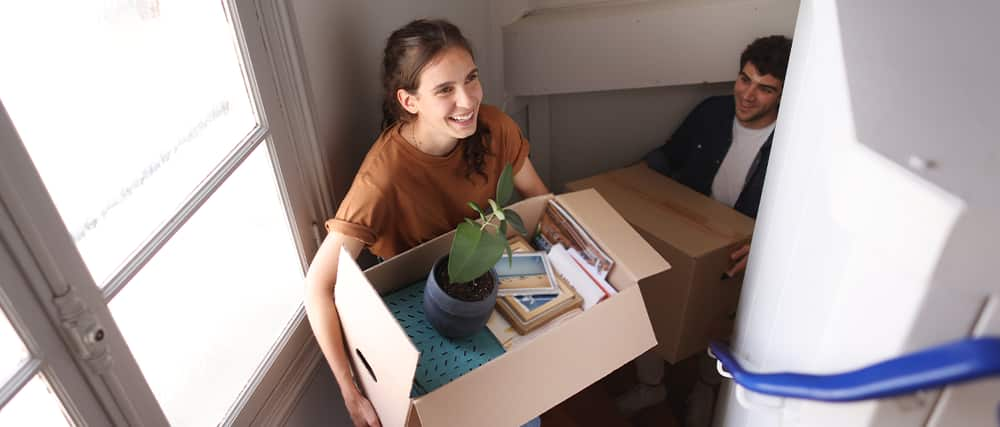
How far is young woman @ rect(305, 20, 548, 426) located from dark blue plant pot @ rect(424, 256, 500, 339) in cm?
22

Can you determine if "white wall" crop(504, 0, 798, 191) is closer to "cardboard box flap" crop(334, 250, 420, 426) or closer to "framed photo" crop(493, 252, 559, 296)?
"framed photo" crop(493, 252, 559, 296)

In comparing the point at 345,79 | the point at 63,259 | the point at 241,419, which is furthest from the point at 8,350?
the point at 345,79

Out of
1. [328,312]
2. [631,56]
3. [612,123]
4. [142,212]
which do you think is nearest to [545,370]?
[328,312]

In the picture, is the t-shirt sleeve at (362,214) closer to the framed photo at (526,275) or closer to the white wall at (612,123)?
the framed photo at (526,275)

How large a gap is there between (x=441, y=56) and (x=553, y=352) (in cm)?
65

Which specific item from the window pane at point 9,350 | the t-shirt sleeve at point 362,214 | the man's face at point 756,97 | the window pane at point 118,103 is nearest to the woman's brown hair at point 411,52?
the t-shirt sleeve at point 362,214

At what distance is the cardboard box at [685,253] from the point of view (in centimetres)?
159

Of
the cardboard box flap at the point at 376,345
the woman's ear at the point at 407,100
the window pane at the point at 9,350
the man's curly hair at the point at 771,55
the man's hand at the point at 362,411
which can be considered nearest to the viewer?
the window pane at the point at 9,350

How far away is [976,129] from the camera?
510 mm

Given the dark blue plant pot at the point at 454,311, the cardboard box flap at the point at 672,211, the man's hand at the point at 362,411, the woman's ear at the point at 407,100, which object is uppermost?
the woman's ear at the point at 407,100

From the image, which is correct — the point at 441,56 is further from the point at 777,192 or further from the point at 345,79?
the point at 777,192

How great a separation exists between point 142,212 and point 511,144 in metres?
0.85

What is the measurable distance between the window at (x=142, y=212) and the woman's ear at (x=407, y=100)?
244mm

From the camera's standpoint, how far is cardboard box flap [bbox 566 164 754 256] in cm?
161
